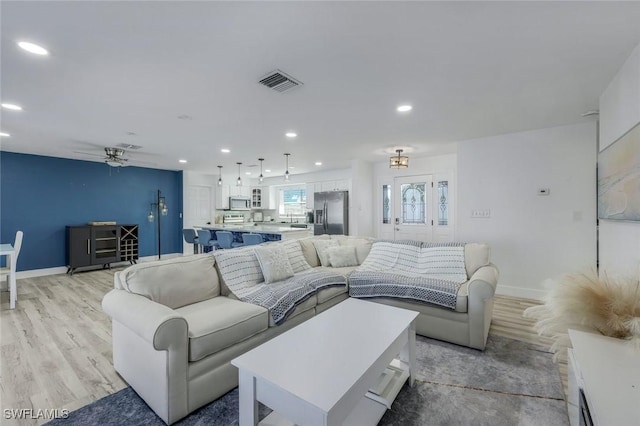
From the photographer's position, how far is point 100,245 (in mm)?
6086

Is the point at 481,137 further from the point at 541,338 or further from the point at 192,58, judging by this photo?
the point at 192,58

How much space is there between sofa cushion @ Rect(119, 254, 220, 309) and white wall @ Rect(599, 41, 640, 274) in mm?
3005

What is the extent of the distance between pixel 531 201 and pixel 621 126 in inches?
76.1

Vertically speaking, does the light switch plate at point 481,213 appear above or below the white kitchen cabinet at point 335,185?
below

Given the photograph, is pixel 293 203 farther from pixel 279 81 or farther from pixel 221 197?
pixel 279 81

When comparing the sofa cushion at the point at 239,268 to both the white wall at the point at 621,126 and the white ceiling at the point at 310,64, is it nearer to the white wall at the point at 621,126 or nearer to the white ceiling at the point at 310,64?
the white ceiling at the point at 310,64

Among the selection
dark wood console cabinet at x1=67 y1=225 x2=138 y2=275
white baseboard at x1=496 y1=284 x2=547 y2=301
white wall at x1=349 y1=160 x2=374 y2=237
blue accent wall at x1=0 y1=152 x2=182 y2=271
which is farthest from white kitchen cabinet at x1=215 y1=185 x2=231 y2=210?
white baseboard at x1=496 y1=284 x2=547 y2=301

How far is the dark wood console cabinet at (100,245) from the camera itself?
563 cm

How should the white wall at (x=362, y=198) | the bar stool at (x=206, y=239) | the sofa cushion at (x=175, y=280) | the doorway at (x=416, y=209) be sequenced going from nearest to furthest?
the sofa cushion at (x=175, y=280) < the doorway at (x=416, y=209) < the bar stool at (x=206, y=239) < the white wall at (x=362, y=198)

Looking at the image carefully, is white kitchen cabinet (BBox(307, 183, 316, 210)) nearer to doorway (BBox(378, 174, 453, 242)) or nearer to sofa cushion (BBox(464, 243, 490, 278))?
doorway (BBox(378, 174, 453, 242))

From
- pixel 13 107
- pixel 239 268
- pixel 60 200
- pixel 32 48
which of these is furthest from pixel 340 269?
pixel 60 200

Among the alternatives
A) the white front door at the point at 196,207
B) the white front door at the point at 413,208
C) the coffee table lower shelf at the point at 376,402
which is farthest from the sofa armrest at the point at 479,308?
the white front door at the point at 196,207

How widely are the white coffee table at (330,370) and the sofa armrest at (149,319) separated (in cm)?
46

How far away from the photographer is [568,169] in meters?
3.79
